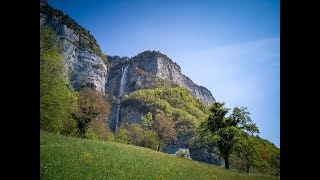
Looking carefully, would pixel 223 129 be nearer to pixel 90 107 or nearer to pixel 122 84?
pixel 122 84

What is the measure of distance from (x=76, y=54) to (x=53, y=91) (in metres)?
3.85

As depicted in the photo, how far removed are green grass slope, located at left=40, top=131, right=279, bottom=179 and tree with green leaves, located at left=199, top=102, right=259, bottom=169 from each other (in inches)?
236

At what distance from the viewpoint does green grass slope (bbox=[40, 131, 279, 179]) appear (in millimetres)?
8828

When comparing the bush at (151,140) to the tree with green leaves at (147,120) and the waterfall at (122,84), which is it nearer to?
the tree with green leaves at (147,120)

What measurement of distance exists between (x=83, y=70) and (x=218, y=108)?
506 inches

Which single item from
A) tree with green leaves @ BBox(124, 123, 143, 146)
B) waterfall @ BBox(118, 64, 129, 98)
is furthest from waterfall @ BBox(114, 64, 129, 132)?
tree with green leaves @ BBox(124, 123, 143, 146)

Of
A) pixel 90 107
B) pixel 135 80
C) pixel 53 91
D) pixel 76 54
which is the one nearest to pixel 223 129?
pixel 135 80

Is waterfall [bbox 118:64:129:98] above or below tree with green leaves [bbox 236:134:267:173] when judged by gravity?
above

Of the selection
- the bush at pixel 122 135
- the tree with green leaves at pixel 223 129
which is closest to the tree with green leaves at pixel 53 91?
the bush at pixel 122 135

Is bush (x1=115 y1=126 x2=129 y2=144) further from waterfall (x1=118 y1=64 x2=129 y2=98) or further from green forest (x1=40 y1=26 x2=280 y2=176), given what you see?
waterfall (x1=118 y1=64 x2=129 y2=98)
